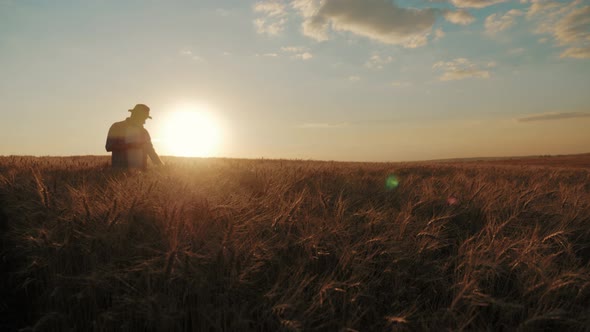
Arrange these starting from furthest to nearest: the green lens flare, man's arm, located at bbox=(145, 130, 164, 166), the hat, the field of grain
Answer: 1. man's arm, located at bbox=(145, 130, 164, 166)
2. the hat
3. the green lens flare
4. the field of grain

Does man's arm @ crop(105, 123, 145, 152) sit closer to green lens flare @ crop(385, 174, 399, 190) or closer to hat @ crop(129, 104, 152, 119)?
hat @ crop(129, 104, 152, 119)

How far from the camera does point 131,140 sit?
21.9 feet

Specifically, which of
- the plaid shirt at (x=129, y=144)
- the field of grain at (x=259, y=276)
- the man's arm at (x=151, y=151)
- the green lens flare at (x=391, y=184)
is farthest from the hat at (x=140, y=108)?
the green lens flare at (x=391, y=184)

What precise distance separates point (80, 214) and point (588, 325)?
10.4 ft

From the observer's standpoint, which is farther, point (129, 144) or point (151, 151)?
point (151, 151)

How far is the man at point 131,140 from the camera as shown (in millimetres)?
6668

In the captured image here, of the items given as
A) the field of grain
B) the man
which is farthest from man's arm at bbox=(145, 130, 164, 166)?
the field of grain

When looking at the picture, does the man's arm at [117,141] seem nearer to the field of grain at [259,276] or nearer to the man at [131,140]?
the man at [131,140]

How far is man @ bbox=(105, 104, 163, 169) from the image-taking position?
6.67m

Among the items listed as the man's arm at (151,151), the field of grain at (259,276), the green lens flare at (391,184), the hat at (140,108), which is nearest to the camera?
the field of grain at (259,276)

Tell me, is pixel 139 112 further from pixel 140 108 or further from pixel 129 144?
pixel 129 144

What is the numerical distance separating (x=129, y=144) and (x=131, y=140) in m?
0.09

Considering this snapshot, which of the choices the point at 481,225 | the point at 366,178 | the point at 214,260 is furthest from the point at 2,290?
the point at 366,178

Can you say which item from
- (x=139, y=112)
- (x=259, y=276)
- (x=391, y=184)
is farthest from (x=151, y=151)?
(x=259, y=276)
